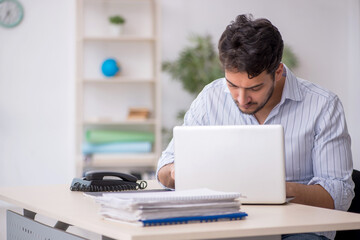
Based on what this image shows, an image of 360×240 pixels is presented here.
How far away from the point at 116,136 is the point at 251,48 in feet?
11.4

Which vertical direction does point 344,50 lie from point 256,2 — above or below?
below

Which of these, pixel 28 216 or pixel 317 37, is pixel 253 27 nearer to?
pixel 28 216

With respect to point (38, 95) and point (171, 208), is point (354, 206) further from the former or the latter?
point (38, 95)

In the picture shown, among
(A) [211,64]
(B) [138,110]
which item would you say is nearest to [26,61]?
(B) [138,110]

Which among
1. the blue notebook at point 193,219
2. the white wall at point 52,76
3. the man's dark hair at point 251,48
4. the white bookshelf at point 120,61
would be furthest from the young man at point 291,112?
the white wall at point 52,76

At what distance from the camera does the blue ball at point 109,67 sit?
18.3ft

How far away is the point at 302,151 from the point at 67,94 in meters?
3.91

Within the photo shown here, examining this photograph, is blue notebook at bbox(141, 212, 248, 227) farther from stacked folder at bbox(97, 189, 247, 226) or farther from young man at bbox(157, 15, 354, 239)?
young man at bbox(157, 15, 354, 239)

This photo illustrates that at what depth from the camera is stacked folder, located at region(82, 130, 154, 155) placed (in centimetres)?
543

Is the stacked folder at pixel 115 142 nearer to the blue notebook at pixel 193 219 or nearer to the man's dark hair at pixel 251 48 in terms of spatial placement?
the man's dark hair at pixel 251 48

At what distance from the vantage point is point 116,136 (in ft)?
18.0

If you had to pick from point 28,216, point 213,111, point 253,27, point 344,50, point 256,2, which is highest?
point 256,2

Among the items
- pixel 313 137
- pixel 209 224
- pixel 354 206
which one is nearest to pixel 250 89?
pixel 313 137

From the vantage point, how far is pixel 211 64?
5812mm
